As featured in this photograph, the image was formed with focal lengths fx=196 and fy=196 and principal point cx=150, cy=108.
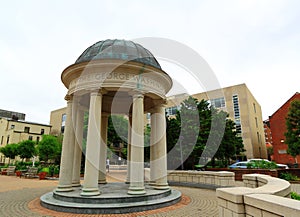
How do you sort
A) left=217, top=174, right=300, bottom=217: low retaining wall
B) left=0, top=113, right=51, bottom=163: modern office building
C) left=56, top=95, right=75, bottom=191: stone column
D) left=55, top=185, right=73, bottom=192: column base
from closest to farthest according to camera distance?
left=217, top=174, right=300, bottom=217: low retaining wall
left=55, top=185, right=73, bottom=192: column base
left=56, top=95, right=75, bottom=191: stone column
left=0, top=113, right=51, bottom=163: modern office building

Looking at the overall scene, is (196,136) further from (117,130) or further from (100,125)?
(117,130)

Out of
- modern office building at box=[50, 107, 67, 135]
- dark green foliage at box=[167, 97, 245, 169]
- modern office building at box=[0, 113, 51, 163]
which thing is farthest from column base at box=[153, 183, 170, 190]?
modern office building at box=[50, 107, 67, 135]

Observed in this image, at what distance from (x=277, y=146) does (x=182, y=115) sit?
29.8m

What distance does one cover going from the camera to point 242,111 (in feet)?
140

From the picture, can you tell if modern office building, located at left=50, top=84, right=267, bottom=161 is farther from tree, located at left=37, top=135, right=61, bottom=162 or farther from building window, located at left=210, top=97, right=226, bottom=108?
tree, located at left=37, top=135, right=61, bottom=162

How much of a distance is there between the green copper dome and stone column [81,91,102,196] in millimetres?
2055

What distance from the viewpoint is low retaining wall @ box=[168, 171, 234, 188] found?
1262cm

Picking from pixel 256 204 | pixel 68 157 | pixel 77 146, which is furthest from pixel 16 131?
pixel 256 204

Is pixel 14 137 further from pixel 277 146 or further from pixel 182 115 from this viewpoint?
pixel 277 146

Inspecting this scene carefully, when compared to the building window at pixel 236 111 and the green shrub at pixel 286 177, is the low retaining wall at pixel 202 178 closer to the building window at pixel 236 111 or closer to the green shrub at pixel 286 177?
the green shrub at pixel 286 177

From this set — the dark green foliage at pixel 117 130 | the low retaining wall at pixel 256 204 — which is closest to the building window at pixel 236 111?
the dark green foliage at pixel 117 130

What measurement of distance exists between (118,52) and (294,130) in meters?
24.3

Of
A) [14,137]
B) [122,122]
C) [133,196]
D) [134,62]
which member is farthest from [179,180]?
[14,137]

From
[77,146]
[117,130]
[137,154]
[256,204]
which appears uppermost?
[117,130]
